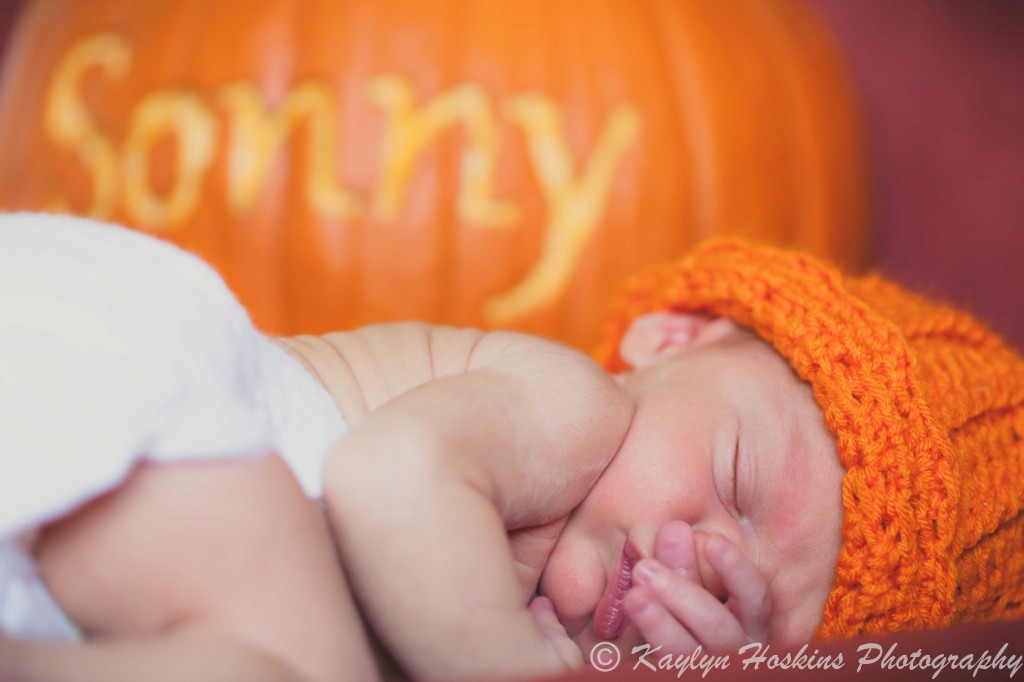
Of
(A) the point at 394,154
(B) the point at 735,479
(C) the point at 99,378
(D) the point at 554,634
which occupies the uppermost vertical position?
(A) the point at 394,154

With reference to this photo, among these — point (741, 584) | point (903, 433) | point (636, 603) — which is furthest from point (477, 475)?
point (903, 433)

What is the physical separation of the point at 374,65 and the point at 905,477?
109cm

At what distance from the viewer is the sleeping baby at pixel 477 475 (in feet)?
2.32

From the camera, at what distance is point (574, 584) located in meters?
1.05

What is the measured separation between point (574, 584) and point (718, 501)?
0.61ft

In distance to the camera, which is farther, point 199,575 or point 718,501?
point 718,501

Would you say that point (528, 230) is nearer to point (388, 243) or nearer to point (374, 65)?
point (388, 243)

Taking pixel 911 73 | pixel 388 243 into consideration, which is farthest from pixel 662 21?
pixel 911 73

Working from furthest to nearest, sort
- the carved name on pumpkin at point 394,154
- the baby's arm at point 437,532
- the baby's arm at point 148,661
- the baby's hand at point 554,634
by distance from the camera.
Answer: the carved name on pumpkin at point 394,154
the baby's hand at point 554,634
the baby's arm at point 437,532
the baby's arm at point 148,661

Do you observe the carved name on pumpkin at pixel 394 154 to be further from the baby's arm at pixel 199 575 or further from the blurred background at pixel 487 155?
the baby's arm at pixel 199 575

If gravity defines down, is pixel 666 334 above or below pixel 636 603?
above

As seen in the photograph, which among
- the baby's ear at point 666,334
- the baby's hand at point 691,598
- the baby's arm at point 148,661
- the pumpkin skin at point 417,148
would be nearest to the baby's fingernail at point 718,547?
the baby's hand at point 691,598

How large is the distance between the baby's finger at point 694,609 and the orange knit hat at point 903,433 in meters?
→ 0.18

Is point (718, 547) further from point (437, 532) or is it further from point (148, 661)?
point (148, 661)
